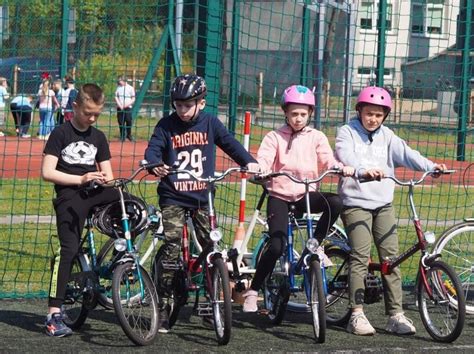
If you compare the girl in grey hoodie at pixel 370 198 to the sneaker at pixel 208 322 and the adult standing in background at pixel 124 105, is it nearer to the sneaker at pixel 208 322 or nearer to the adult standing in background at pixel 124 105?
the sneaker at pixel 208 322

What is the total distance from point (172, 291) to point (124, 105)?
15.7ft

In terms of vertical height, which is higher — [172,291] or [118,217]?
[118,217]

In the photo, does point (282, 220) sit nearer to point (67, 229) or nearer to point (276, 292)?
point (276, 292)

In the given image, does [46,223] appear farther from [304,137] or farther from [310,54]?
[304,137]

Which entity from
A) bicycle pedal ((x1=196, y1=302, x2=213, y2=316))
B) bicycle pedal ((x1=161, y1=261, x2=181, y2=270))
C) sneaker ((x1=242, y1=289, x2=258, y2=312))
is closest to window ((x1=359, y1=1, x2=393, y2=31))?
sneaker ((x1=242, y1=289, x2=258, y2=312))

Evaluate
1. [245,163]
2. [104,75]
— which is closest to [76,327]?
[245,163]

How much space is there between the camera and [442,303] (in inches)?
316

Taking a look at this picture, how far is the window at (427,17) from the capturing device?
11422mm

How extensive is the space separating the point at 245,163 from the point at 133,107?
16.4 feet

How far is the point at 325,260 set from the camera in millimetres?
8188

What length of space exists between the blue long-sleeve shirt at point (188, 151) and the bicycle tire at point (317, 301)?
871 millimetres

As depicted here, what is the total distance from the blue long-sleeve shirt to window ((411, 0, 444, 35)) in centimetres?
374

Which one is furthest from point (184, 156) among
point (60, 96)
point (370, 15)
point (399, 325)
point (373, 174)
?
point (60, 96)

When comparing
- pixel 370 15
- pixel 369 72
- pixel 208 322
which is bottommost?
pixel 208 322
